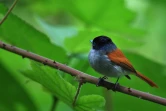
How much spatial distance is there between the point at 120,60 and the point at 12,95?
0.64m

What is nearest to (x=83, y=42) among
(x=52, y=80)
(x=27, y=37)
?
(x=27, y=37)

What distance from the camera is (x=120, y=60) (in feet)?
5.73

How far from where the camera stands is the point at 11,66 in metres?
2.57

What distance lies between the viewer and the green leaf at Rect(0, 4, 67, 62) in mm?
1831

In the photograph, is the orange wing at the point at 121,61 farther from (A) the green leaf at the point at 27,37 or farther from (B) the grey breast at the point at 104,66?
(A) the green leaf at the point at 27,37

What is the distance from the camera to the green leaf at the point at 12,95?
1.99 metres

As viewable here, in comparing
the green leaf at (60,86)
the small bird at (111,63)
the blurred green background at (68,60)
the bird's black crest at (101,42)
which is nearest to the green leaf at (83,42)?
the blurred green background at (68,60)

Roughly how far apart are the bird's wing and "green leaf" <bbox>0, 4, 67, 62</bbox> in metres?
0.25

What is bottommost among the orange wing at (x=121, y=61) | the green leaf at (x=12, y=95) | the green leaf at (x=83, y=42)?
the green leaf at (x=12, y=95)

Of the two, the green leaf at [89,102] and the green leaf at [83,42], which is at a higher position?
the green leaf at [89,102]

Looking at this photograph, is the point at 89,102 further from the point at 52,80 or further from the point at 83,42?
the point at 83,42

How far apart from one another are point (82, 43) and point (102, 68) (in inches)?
19.0

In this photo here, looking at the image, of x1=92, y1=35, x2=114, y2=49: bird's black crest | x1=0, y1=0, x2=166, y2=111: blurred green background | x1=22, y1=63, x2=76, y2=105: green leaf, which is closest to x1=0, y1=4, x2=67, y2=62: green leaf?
x1=0, y1=0, x2=166, y2=111: blurred green background

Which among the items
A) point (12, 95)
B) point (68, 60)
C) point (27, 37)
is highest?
point (27, 37)
